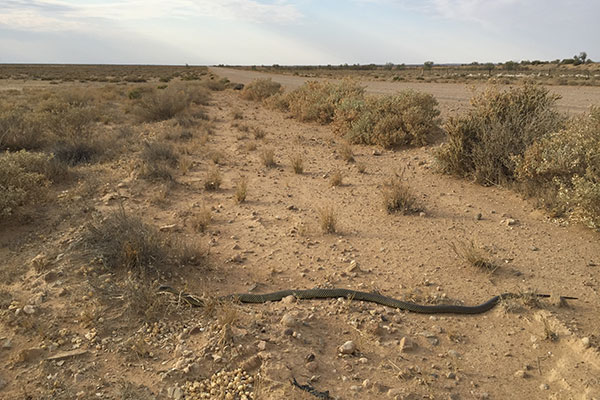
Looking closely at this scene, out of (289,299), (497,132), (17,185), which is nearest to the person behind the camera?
(289,299)

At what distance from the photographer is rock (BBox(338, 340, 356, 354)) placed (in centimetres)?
319

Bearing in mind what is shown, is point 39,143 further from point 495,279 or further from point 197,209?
point 495,279

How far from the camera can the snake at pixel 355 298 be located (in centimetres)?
373

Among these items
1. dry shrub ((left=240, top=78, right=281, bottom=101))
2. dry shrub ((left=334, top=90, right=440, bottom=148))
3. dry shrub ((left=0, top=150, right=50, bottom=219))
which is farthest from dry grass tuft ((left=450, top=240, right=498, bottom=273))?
dry shrub ((left=240, top=78, right=281, bottom=101))

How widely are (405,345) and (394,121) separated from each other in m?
7.15

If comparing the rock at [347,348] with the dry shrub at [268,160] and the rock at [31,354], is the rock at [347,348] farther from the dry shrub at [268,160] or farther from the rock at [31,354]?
the dry shrub at [268,160]

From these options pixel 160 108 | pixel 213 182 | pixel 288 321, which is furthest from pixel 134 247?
pixel 160 108

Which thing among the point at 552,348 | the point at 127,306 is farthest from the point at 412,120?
the point at 127,306

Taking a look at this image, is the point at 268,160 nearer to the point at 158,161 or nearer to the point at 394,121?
the point at 158,161

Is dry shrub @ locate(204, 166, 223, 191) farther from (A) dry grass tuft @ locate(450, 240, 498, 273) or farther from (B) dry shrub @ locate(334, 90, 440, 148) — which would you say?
(A) dry grass tuft @ locate(450, 240, 498, 273)

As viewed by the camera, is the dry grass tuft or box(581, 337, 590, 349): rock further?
the dry grass tuft

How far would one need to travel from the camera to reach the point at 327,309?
3.78m

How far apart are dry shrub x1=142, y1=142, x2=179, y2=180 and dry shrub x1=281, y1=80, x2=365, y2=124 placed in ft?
17.8

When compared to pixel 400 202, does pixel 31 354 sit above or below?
below
